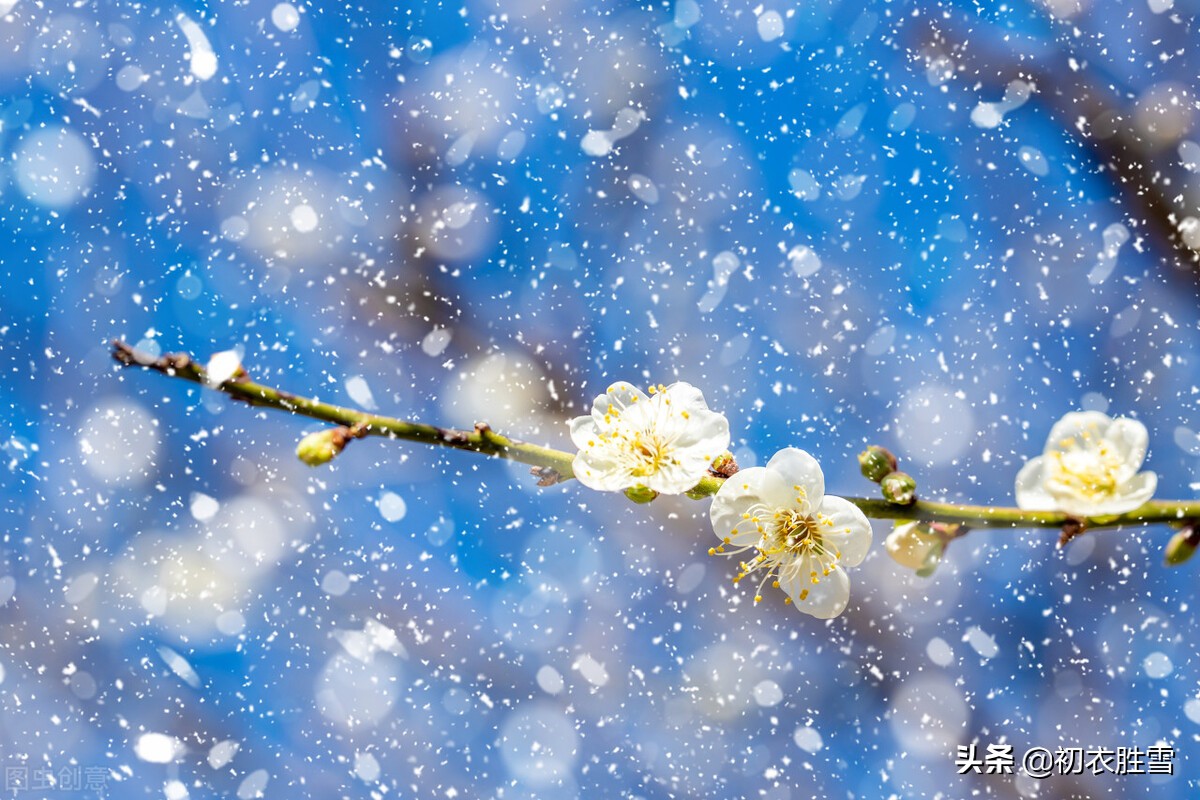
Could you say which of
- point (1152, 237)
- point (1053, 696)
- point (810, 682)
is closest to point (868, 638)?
point (810, 682)

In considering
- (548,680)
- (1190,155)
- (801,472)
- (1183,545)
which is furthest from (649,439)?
(1190,155)

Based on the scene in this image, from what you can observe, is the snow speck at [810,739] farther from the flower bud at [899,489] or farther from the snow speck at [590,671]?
the flower bud at [899,489]

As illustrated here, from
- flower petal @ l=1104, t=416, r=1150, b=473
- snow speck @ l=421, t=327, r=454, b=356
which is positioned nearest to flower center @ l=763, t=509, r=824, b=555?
flower petal @ l=1104, t=416, r=1150, b=473

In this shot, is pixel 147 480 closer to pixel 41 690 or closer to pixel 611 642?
pixel 41 690

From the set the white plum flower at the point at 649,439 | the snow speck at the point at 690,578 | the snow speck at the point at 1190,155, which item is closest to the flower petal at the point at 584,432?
the white plum flower at the point at 649,439

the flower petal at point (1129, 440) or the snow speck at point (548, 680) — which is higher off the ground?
the snow speck at point (548, 680)

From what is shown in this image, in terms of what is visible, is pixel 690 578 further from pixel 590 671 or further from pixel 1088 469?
pixel 1088 469
